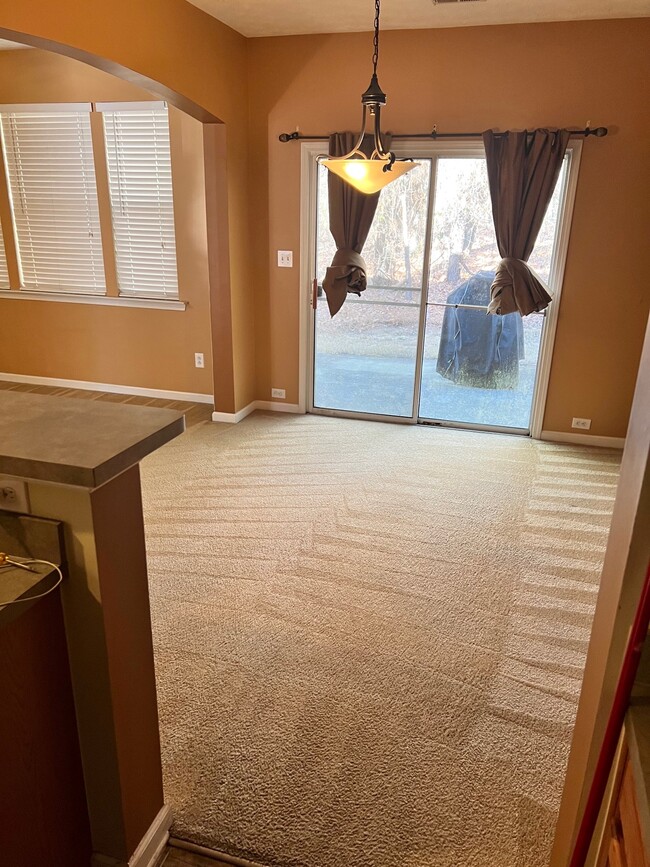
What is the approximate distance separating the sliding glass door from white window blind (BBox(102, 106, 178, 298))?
128 cm

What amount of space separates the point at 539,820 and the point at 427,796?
317 millimetres

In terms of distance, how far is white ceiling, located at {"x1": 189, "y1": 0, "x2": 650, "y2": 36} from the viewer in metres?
3.53

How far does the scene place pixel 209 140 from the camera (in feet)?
14.1

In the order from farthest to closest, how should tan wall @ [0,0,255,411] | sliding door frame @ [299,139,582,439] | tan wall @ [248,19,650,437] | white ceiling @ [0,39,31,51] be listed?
white ceiling @ [0,39,31,51] < sliding door frame @ [299,139,582,439] < tan wall @ [248,19,650,437] < tan wall @ [0,0,255,411]

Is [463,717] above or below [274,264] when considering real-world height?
below

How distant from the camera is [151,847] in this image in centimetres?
161

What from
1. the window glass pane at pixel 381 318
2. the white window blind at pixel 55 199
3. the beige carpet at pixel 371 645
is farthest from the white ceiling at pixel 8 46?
the beige carpet at pixel 371 645

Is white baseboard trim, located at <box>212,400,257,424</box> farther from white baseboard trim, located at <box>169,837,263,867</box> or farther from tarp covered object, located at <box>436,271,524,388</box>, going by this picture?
white baseboard trim, located at <box>169,837,263,867</box>

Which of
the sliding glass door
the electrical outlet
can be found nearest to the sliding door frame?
the sliding glass door

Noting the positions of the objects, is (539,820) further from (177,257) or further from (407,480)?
(177,257)

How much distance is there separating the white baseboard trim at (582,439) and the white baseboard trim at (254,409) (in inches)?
78.0

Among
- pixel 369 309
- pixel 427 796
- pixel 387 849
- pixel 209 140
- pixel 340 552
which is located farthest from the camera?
pixel 369 309

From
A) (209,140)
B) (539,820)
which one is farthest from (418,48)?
(539,820)

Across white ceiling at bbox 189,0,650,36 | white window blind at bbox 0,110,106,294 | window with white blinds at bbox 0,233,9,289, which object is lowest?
window with white blinds at bbox 0,233,9,289
